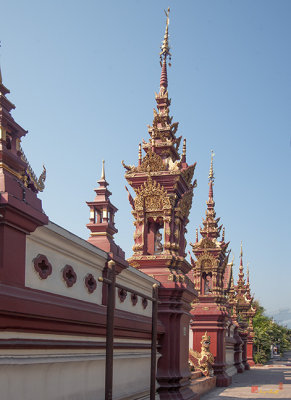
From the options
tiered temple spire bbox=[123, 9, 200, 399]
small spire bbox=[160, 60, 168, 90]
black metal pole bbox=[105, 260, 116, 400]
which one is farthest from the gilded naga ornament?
black metal pole bbox=[105, 260, 116, 400]

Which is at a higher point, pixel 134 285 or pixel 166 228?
pixel 166 228

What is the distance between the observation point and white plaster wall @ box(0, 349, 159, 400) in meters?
6.29

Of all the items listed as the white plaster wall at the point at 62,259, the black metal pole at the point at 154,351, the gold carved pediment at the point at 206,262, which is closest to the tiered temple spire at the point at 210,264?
the gold carved pediment at the point at 206,262

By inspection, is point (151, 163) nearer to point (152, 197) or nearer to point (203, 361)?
point (152, 197)

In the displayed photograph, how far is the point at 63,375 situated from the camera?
7781 millimetres

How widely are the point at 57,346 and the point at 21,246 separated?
1.64m

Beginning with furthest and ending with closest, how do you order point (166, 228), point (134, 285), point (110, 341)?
point (166, 228), point (134, 285), point (110, 341)

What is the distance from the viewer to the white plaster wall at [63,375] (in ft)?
20.6

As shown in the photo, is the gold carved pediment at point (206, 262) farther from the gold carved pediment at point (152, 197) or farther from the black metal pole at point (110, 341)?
the black metal pole at point (110, 341)

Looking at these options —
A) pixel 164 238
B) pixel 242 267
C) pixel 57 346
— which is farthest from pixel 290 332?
pixel 57 346

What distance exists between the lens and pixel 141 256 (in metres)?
14.8

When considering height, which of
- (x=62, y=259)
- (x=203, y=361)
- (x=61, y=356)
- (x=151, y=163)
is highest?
(x=151, y=163)

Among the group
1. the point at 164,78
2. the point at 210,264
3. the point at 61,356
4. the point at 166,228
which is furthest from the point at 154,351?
the point at 210,264

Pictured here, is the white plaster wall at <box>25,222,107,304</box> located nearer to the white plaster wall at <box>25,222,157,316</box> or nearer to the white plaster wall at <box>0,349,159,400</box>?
the white plaster wall at <box>25,222,157,316</box>
